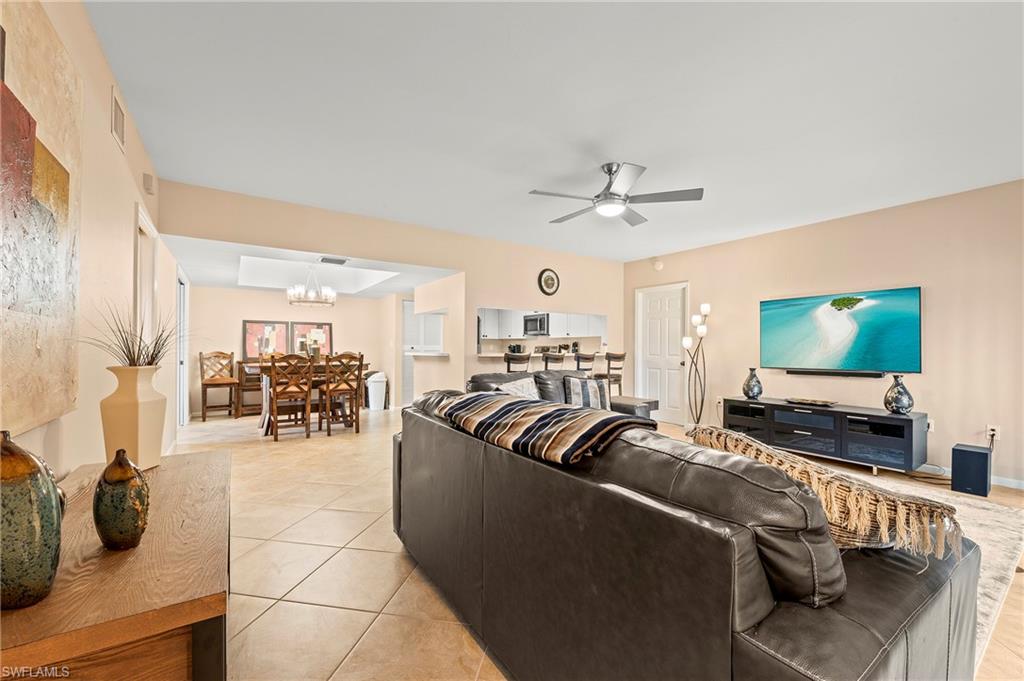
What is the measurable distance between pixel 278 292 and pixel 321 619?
733 cm

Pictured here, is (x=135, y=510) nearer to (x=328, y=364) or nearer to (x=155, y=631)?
(x=155, y=631)

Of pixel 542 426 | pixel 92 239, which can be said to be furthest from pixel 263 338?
pixel 542 426

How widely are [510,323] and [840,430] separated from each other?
12.8 feet

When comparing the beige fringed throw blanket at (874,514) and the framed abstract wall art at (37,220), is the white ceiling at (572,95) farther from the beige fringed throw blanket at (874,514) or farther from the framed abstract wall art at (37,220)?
the beige fringed throw blanket at (874,514)

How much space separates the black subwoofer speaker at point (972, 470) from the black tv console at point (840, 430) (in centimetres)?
34

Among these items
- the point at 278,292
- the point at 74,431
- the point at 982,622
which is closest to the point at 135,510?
the point at 74,431

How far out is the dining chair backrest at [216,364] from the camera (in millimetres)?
7092

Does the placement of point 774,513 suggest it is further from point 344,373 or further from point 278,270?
point 278,270

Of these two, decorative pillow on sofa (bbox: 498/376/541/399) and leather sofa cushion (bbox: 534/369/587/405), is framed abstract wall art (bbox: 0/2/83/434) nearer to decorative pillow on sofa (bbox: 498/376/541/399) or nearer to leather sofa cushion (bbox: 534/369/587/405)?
decorative pillow on sofa (bbox: 498/376/541/399)

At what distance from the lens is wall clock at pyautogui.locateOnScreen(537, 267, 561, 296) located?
6367mm

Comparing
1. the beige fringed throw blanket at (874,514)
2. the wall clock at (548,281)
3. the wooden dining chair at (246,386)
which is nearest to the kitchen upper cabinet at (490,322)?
the wall clock at (548,281)

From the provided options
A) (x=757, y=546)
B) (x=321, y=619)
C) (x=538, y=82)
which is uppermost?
(x=538, y=82)

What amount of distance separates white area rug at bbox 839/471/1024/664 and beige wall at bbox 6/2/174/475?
2702 millimetres

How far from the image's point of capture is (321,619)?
5.95 ft
